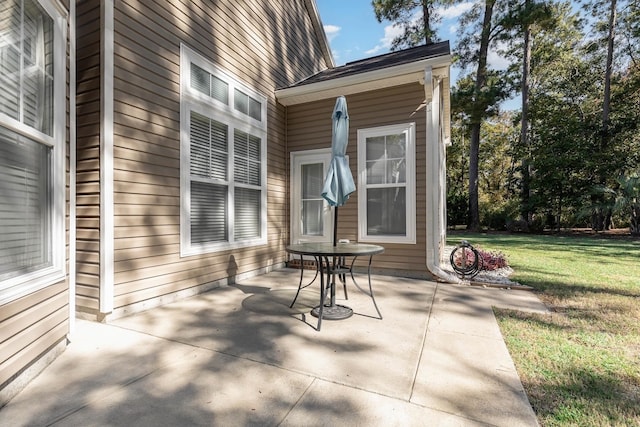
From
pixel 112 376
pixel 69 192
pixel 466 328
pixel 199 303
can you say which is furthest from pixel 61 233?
pixel 466 328

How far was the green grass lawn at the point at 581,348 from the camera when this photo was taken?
5.70 feet

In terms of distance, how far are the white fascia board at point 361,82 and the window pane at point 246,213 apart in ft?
6.43

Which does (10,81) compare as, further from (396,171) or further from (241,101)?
(396,171)

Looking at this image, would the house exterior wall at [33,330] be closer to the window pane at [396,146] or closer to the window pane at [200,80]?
the window pane at [200,80]

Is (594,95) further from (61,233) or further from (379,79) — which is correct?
(61,233)

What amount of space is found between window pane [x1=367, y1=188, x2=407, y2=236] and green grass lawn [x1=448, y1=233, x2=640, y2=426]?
2088 mm

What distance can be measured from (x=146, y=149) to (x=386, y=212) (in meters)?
3.66

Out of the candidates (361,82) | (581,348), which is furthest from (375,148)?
(581,348)

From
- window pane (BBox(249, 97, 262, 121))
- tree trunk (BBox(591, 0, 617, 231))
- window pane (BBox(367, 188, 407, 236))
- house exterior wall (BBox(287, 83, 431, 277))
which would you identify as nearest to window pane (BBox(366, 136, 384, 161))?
house exterior wall (BBox(287, 83, 431, 277))

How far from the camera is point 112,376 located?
2.05 meters

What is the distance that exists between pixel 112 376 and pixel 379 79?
494cm

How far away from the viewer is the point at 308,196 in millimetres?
6027

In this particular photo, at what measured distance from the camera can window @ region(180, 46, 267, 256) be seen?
3.90 m

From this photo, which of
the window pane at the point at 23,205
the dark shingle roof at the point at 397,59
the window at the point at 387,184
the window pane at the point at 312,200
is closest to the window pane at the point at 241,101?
the dark shingle roof at the point at 397,59
